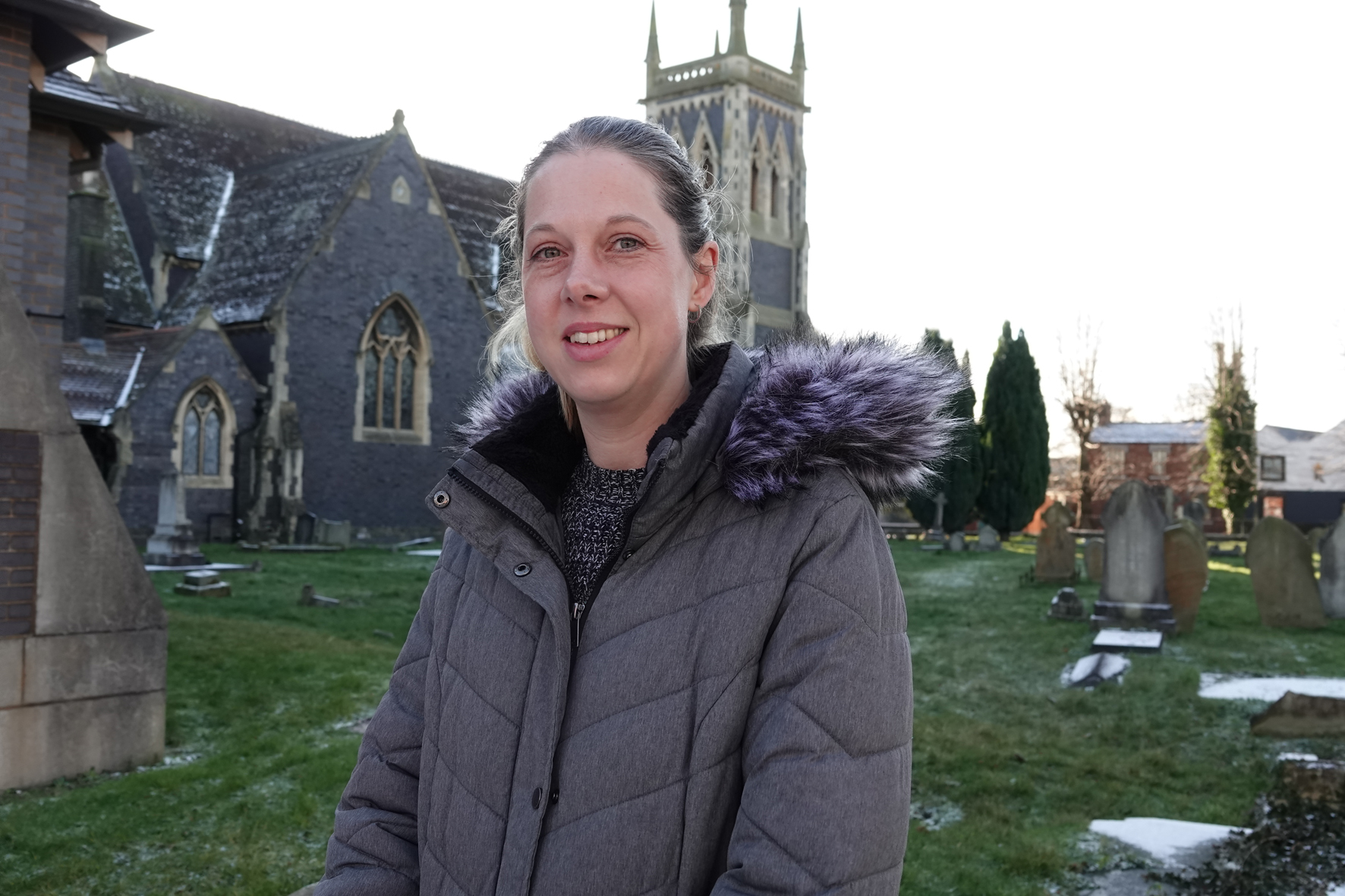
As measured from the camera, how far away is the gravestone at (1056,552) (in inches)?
663

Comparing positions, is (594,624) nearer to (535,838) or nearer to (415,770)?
(535,838)

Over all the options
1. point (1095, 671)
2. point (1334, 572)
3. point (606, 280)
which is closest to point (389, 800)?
point (606, 280)

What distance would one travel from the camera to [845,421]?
5.89ft

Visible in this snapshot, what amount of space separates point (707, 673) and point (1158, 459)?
58.7 meters

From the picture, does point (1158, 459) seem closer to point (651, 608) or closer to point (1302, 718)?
point (1302, 718)

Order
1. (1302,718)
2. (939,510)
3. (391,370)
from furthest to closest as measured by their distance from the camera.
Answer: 1. (939,510)
2. (391,370)
3. (1302,718)

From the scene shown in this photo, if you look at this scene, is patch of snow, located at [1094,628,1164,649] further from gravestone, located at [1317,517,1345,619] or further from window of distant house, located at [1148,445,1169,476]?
window of distant house, located at [1148,445,1169,476]

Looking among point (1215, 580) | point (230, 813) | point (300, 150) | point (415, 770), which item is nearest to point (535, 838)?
point (415, 770)

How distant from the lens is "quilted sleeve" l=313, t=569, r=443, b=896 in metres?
2.04

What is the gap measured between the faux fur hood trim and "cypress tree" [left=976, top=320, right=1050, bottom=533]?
2957cm

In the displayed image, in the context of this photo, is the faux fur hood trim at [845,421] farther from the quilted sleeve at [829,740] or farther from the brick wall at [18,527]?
the brick wall at [18,527]

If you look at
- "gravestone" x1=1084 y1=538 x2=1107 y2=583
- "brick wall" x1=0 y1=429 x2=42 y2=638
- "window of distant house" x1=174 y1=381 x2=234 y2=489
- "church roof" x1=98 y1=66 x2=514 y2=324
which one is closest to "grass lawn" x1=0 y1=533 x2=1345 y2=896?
"brick wall" x1=0 y1=429 x2=42 y2=638

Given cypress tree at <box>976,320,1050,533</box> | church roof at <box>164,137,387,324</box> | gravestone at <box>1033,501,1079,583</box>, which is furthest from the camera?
cypress tree at <box>976,320,1050,533</box>

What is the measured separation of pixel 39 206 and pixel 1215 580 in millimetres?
17243
